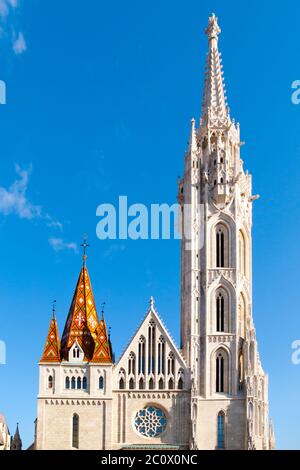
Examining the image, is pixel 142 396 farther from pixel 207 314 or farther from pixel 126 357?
pixel 207 314

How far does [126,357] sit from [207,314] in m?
6.78

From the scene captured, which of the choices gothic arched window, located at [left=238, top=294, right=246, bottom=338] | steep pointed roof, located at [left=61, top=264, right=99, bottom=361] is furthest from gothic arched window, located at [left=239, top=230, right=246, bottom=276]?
steep pointed roof, located at [left=61, top=264, right=99, bottom=361]

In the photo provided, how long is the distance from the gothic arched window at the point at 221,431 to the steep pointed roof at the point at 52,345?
1229cm

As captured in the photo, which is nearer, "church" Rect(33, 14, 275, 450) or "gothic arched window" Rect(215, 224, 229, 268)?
"church" Rect(33, 14, 275, 450)

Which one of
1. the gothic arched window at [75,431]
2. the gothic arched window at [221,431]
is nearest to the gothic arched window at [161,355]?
the gothic arched window at [221,431]

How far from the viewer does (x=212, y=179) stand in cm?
7338

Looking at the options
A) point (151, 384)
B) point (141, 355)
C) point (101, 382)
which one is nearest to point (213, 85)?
point (141, 355)

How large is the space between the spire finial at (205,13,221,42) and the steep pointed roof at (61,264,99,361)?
2346 cm

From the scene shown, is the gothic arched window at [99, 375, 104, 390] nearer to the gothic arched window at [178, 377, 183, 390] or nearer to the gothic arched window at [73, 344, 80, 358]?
the gothic arched window at [73, 344, 80, 358]

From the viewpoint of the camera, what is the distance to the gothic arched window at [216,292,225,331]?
70000 millimetres

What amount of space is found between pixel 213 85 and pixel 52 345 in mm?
25533

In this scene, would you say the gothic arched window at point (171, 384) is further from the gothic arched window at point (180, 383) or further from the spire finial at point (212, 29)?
the spire finial at point (212, 29)

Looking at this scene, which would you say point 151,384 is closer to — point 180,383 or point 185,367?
point 180,383
